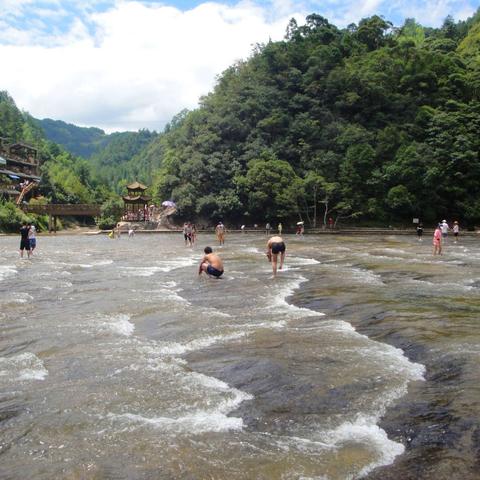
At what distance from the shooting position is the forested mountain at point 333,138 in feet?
204

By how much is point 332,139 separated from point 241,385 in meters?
68.0

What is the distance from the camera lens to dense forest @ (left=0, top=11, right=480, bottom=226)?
204ft

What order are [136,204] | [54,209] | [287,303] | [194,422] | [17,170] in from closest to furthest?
[194,422] < [287,303] < [54,209] < [136,204] < [17,170]

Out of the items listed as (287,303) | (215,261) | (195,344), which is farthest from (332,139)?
(195,344)

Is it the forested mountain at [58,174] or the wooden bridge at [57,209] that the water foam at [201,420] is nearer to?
the wooden bridge at [57,209]

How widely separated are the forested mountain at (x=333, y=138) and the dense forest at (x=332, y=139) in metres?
0.16

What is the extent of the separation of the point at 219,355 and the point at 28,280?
36.5 ft

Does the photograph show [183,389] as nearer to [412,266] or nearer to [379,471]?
[379,471]

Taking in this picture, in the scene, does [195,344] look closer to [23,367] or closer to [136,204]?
[23,367]

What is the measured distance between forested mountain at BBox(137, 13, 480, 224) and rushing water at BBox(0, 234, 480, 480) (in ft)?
166


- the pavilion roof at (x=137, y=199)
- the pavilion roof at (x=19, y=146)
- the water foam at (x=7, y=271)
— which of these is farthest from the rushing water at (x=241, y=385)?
the pavilion roof at (x=19, y=146)

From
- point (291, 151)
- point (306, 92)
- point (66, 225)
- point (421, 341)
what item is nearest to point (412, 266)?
point (421, 341)

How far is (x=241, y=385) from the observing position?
6.78 m

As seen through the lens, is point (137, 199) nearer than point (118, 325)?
No
